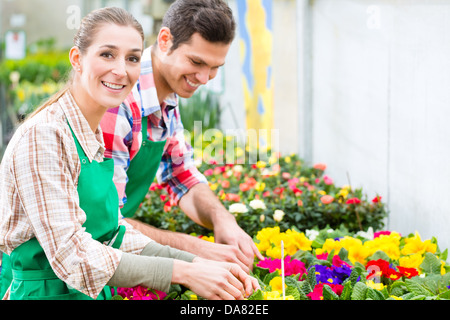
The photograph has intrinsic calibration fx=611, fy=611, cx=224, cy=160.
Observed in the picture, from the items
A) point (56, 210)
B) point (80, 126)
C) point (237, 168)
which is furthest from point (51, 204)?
point (237, 168)

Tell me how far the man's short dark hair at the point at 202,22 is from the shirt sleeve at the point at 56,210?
88cm

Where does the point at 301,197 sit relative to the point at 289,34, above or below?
below

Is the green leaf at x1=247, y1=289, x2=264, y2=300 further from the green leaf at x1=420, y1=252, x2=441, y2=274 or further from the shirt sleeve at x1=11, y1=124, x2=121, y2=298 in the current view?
the green leaf at x1=420, y1=252, x2=441, y2=274

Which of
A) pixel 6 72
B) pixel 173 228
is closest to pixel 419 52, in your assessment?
pixel 173 228

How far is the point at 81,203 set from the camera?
63.7 inches

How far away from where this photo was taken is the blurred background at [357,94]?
8.98 ft

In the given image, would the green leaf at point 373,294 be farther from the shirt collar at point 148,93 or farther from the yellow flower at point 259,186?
the yellow flower at point 259,186

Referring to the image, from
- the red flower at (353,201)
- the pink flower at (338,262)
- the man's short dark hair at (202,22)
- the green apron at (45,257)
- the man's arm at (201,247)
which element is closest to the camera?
the green apron at (45,257)

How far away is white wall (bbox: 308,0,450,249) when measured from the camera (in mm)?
2684

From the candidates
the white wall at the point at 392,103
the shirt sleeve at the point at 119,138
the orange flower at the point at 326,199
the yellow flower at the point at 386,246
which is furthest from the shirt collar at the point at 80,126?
the orange flower at the point at 326,199

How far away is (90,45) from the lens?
66.1 inches

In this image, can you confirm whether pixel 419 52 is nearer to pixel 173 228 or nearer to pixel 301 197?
→ pixel 301 197

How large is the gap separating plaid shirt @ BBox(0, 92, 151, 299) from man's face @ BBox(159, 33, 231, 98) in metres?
0.78

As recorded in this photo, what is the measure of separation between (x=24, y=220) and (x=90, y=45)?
0.50m
